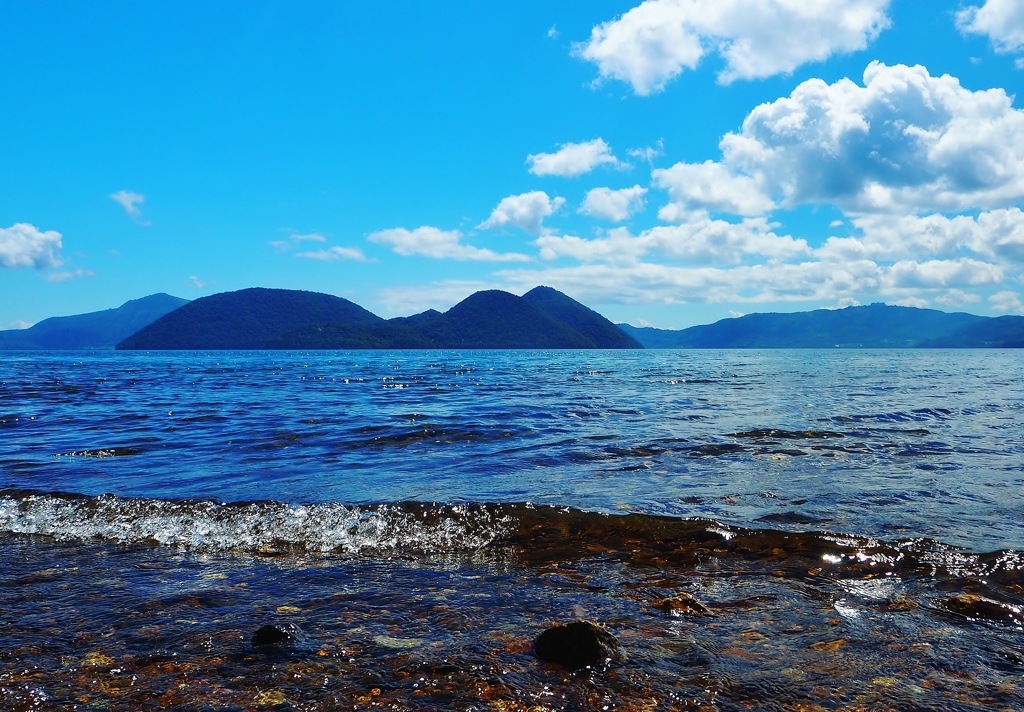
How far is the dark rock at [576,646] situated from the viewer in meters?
5.35

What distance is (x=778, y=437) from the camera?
66.9ft

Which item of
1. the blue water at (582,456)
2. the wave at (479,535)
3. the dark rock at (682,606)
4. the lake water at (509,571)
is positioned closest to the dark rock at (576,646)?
the lake water at (509,571)

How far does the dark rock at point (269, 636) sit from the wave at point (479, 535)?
11.1 ft

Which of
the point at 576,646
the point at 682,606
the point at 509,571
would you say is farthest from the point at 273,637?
the point at 682,606

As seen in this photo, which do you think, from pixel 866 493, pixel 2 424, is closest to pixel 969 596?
pixel 866 493

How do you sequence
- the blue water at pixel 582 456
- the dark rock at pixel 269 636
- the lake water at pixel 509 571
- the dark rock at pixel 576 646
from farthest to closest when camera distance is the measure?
the blue water at pixel 582 456 → the dark rock at pixel 269 636 → the dark rock at pixel 576 646 → the lake water at pixel 509 571

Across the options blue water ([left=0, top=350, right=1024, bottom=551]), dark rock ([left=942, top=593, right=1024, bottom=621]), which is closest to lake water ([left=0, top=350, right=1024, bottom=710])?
dark rock ([left=942, top=593, right=1024, bottom=621])

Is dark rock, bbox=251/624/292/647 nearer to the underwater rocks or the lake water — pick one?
the underwater rocks

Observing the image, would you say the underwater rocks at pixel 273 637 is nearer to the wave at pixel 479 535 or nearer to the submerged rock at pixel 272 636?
the submerged rock at pixel 272 636

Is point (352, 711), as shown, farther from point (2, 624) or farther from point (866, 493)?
point (866, 493)

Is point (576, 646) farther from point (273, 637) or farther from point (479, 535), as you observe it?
point (479, 535)

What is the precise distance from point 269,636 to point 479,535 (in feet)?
15.5

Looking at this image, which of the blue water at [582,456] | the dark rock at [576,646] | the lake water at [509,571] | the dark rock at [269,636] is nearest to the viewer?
the lake water at [509,571]

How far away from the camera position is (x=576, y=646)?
17.8 feet
